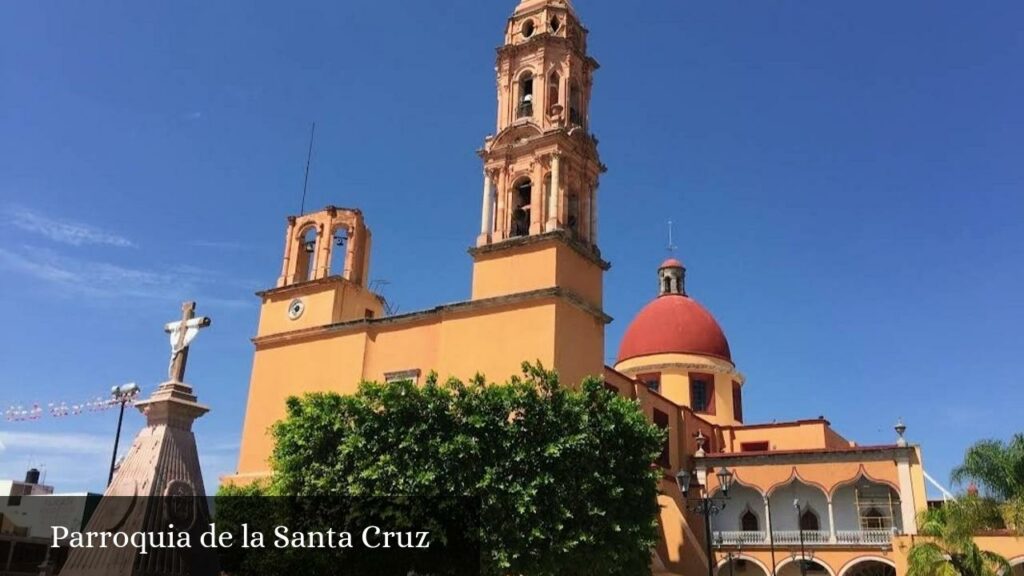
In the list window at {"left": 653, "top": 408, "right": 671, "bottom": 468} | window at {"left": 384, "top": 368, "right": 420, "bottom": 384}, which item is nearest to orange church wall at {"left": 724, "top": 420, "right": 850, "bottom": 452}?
window at {"left": 653, "top": 408, "right": 671, "bottom": 468}

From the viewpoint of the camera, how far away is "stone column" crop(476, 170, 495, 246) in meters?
23.5

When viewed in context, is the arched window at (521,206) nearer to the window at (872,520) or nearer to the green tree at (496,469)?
the green tree at (496,469)

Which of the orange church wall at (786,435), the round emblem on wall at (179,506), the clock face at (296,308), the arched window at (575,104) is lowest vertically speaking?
the round emblem on wall at (179,506)

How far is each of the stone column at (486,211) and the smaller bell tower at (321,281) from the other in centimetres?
451

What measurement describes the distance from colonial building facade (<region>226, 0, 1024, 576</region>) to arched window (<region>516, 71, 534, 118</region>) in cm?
4

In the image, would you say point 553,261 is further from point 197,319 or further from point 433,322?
point 197,319

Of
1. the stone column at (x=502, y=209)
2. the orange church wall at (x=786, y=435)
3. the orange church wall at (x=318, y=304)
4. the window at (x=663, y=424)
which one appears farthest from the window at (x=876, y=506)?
the orange church wall at (x=318, y=304)

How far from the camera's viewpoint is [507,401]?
16.9m

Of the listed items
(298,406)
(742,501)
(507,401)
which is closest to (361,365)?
(298,406)

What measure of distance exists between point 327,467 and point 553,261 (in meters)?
7.98

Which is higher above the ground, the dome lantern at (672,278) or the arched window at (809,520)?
the dome lantern at (672,278)

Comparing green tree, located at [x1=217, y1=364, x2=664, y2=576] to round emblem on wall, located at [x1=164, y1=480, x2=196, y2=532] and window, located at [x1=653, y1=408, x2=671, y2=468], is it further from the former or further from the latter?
window, located at [x1=653, y1=408, x2=671, y2=468]

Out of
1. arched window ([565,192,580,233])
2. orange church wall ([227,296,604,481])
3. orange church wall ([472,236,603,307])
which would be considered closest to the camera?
orange church wall ([227,296,604,481])

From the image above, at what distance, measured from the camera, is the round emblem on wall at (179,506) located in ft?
31.6
